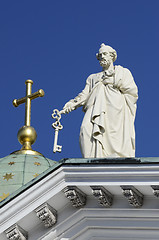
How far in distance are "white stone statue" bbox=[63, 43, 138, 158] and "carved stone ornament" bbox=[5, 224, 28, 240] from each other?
2.34 meters

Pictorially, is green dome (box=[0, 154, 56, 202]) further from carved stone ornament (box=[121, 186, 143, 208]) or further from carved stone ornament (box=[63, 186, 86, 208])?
carved stone ornament (box=[121, 186, 143, 208])

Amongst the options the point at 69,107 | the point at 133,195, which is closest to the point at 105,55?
the point at 69,107

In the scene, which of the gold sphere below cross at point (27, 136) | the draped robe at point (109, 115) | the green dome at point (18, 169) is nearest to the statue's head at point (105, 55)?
the draped robe at point (109, 115)

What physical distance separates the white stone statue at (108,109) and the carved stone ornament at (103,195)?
2057mm

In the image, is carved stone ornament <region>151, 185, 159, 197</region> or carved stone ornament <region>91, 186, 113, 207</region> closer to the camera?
carved stone ornament <region>151, 185, 159, 197</region>

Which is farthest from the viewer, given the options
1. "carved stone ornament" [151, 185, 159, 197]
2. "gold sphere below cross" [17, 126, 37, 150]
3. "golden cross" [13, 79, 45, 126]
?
"gold sphere below cross" [17, 126, 37, 150]

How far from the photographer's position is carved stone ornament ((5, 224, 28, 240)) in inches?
778

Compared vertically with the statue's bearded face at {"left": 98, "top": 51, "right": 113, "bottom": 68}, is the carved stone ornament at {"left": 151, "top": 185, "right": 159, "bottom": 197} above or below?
below

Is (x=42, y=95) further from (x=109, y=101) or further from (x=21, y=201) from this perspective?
(x=21, y=201)

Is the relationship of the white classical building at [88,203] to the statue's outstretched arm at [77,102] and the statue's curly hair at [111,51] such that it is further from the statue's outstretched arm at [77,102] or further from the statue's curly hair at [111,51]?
the statue's curly hair at [111,51]

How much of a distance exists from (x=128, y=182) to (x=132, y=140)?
10.3 ft

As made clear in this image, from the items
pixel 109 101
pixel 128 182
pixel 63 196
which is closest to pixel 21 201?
pixel 63 196

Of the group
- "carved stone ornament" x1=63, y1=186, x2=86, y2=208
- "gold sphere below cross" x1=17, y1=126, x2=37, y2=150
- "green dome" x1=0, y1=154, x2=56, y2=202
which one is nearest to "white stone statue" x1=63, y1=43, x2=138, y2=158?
"carved stone ornament" x1=63, y1=186, x2=86, y2=208

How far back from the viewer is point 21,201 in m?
19.5
